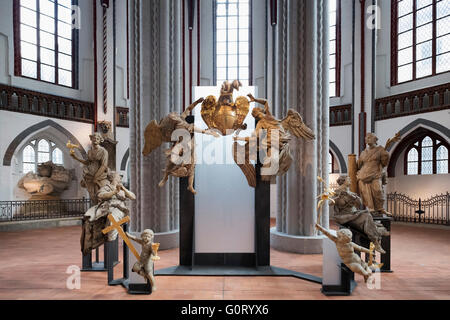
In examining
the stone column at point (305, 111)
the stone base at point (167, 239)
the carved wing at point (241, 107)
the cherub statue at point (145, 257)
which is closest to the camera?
the cherub statue at point (145, 257)

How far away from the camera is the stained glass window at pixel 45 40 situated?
30.4 ft

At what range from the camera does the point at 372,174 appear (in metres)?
5.13

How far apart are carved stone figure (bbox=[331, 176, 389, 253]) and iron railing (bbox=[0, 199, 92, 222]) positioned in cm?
713

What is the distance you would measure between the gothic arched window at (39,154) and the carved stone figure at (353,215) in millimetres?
9924

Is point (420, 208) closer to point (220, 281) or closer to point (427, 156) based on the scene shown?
point (427, 156)

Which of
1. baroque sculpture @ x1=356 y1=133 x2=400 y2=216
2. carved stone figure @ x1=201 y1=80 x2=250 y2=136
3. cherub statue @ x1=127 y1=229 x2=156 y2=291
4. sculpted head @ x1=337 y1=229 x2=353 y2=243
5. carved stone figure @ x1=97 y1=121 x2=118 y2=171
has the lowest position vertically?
cherub statue @ x1=127 y1=229 x2=156 y2=291

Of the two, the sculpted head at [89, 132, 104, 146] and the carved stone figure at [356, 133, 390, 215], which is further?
the carved stone figure at [356, 133, 390, 215]

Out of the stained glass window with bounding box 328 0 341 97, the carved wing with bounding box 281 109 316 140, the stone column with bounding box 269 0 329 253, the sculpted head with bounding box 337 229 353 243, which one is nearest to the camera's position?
the sculpted head with bounding box 337 229 353 243

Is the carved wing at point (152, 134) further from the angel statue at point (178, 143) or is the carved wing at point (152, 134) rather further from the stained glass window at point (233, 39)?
the stained glass window at point (233, 39)

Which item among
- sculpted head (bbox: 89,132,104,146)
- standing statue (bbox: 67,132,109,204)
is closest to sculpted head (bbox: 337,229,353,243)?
standing statue (bbox: 67,132,109,204)

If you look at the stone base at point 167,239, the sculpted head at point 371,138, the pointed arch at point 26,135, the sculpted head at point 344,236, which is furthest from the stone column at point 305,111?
the pointed arch at point 26,135

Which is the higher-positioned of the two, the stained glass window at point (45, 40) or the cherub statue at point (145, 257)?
the stained glass window at point (45, 40)

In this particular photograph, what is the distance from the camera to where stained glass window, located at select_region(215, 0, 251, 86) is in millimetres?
12391

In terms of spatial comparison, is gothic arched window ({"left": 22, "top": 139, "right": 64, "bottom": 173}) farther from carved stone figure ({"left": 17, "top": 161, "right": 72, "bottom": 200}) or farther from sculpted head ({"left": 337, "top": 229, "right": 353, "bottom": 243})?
sculpted head ({"left": 337, "top": 229, "right": 353, "bottom": 243})
